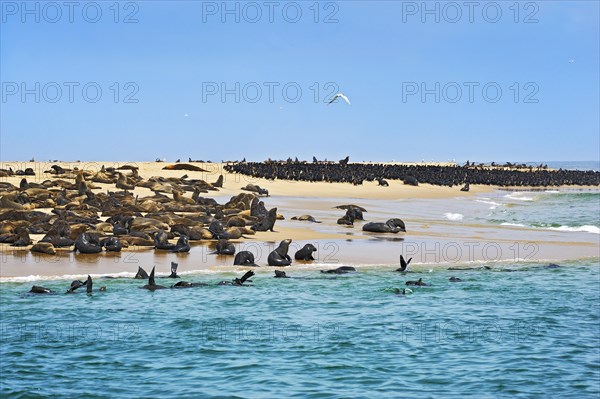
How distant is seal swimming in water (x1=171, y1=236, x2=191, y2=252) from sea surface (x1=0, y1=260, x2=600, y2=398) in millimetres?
3026

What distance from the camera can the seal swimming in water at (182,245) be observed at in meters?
18.8

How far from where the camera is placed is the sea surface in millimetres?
9242

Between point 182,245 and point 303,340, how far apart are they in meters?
8.18

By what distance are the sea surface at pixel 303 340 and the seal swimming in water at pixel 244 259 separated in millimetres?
1889

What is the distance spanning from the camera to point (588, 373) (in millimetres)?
10008

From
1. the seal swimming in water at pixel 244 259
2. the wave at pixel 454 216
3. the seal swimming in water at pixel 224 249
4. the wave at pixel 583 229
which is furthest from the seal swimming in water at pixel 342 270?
the wave at pixel 454 216

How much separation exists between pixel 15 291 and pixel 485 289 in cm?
819

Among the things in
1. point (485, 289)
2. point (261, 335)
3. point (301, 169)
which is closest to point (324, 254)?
point (485, 289)

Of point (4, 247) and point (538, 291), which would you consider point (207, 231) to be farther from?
point (538, 291)

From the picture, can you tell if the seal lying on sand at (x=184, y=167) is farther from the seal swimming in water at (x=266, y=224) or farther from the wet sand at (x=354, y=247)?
the seal swimming in water at (x=266, y=224)

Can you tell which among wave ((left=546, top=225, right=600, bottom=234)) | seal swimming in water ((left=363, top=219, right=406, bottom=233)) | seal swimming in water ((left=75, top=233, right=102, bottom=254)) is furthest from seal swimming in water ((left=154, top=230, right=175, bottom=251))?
wave ((left=546, top=225, right=600, bottom=234))

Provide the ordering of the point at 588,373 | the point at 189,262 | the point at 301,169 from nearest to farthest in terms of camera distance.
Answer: the point at 588,373 < the point at 189,262 < the point at 301,169

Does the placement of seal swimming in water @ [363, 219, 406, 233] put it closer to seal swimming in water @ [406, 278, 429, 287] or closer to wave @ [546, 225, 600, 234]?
wave @ [546, 225, 600, 234]

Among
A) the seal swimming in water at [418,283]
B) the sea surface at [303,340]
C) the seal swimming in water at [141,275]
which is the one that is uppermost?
the seal swimming in water at [141,275]
